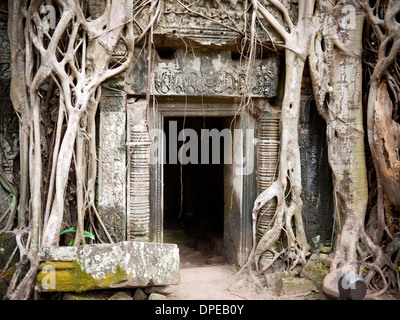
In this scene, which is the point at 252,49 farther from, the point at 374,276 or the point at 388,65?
the point at 374,276

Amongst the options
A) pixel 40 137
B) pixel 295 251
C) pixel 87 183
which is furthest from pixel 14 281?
pixel 295 251

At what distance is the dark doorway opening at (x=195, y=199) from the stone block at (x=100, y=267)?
5.27ft

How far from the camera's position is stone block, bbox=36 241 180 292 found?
372cm

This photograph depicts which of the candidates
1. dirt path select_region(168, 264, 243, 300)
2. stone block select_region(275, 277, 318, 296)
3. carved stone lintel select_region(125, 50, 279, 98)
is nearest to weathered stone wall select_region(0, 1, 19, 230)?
carved stone lintel select_region(125, 50, 279, 98)

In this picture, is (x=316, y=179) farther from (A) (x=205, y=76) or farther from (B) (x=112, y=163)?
(B) (x=112, y=163)

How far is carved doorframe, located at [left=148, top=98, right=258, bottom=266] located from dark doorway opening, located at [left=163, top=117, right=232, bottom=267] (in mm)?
532

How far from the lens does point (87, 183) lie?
14.6ft

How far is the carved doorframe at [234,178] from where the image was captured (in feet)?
15.7

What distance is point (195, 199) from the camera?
777 centimetres

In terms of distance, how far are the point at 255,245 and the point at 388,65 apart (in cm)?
228

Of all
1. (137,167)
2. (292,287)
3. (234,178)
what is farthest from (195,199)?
(292,287)

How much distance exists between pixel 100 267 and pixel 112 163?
1.14 metres

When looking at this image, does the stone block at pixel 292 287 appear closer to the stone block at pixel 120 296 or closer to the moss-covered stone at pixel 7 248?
the stone block at pixel 120 296

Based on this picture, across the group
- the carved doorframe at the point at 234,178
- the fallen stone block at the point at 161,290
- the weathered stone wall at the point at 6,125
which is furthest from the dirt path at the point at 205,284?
the weathered stone wall at the point at 6,125
